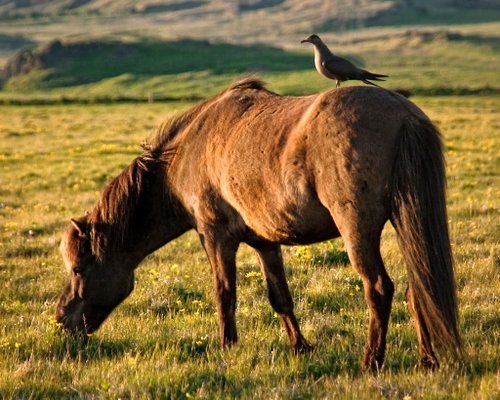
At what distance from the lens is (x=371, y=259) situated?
199 inches

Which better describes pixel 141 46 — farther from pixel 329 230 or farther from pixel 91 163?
pixel 329 230

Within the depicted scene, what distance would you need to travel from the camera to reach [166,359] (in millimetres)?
6031

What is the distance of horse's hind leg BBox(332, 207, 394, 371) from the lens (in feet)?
16.4

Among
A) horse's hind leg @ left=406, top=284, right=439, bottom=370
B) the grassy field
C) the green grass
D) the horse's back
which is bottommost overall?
the green grass

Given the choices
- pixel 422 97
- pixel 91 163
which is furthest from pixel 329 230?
pixel 422 97

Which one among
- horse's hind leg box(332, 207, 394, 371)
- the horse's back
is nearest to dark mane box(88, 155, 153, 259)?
the horse's back

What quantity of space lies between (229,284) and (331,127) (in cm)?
181

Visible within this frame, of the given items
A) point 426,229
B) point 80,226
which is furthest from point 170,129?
point 426,229

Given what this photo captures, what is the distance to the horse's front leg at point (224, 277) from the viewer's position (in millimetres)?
6168

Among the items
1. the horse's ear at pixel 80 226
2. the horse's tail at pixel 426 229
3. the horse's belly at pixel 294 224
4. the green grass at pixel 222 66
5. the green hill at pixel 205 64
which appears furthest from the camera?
the green grass at pixel 222 66

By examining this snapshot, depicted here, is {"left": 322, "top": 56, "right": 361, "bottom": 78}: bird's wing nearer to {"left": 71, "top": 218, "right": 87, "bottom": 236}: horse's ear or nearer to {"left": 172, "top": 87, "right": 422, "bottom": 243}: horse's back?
{"left": 172, "top": 87, "right": 422, "bottom": 243}: horse's back

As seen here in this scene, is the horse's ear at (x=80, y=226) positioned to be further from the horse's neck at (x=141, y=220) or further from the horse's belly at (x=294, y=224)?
the horse's belly at (x=294, y=224)

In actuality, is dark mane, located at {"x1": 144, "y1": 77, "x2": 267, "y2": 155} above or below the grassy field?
above

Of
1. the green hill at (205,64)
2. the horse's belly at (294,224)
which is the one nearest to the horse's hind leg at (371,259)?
the horse's belly at (294,224)
